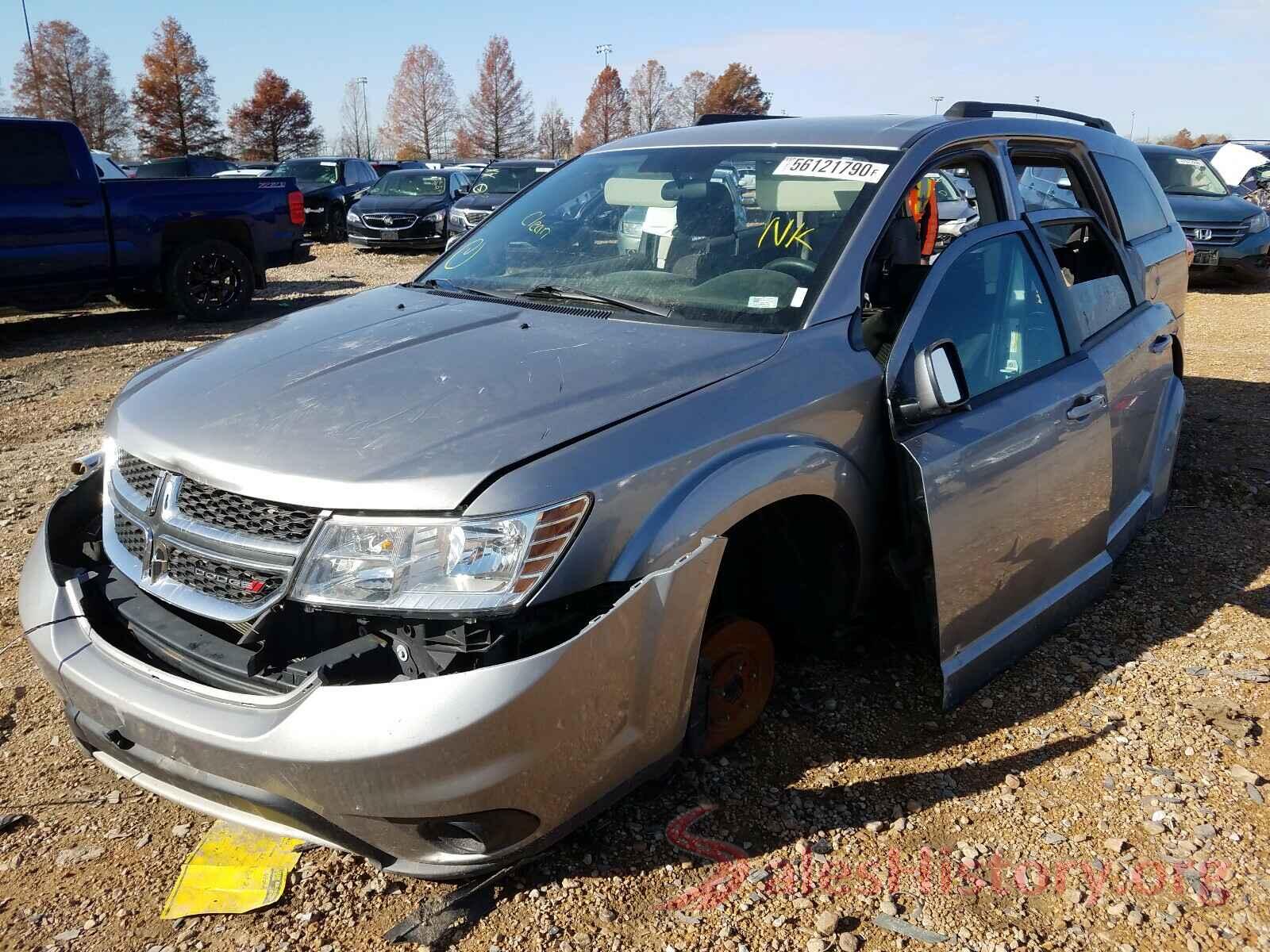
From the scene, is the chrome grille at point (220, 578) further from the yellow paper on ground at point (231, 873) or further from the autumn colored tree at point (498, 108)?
the autumn colored tree at point (498, 108)

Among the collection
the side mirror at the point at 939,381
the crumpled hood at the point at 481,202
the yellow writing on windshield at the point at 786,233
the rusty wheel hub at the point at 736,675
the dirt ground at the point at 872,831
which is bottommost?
the dirt ground at the point at 872,831

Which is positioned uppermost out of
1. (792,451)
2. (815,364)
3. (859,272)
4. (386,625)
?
(859,272)

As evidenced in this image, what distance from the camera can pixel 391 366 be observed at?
2793mm

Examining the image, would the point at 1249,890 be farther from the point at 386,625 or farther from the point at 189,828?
the point at 189,828

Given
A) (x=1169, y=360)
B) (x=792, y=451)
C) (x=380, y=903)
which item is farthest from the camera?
(x=1169, y=360)

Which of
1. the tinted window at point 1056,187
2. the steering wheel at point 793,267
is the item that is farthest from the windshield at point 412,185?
the steering wheel at point 793,267

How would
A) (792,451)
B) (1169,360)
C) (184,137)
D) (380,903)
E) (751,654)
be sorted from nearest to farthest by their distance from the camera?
(380,903)
(792,451)
(751,654)
(1169,360)
(184,137)

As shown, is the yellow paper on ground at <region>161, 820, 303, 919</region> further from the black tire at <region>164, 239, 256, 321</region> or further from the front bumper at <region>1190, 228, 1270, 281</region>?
the front bumper at <region>1190, 228, 1270, 281</region>

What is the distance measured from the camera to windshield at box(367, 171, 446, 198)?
1938cm

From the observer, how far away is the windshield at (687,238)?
312cm

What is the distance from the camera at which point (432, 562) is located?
7.16 ft

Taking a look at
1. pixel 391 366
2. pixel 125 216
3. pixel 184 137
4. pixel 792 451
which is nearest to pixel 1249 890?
pixel 792 451

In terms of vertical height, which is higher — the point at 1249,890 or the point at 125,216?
the point at 125,216

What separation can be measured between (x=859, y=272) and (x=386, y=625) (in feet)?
5.70
